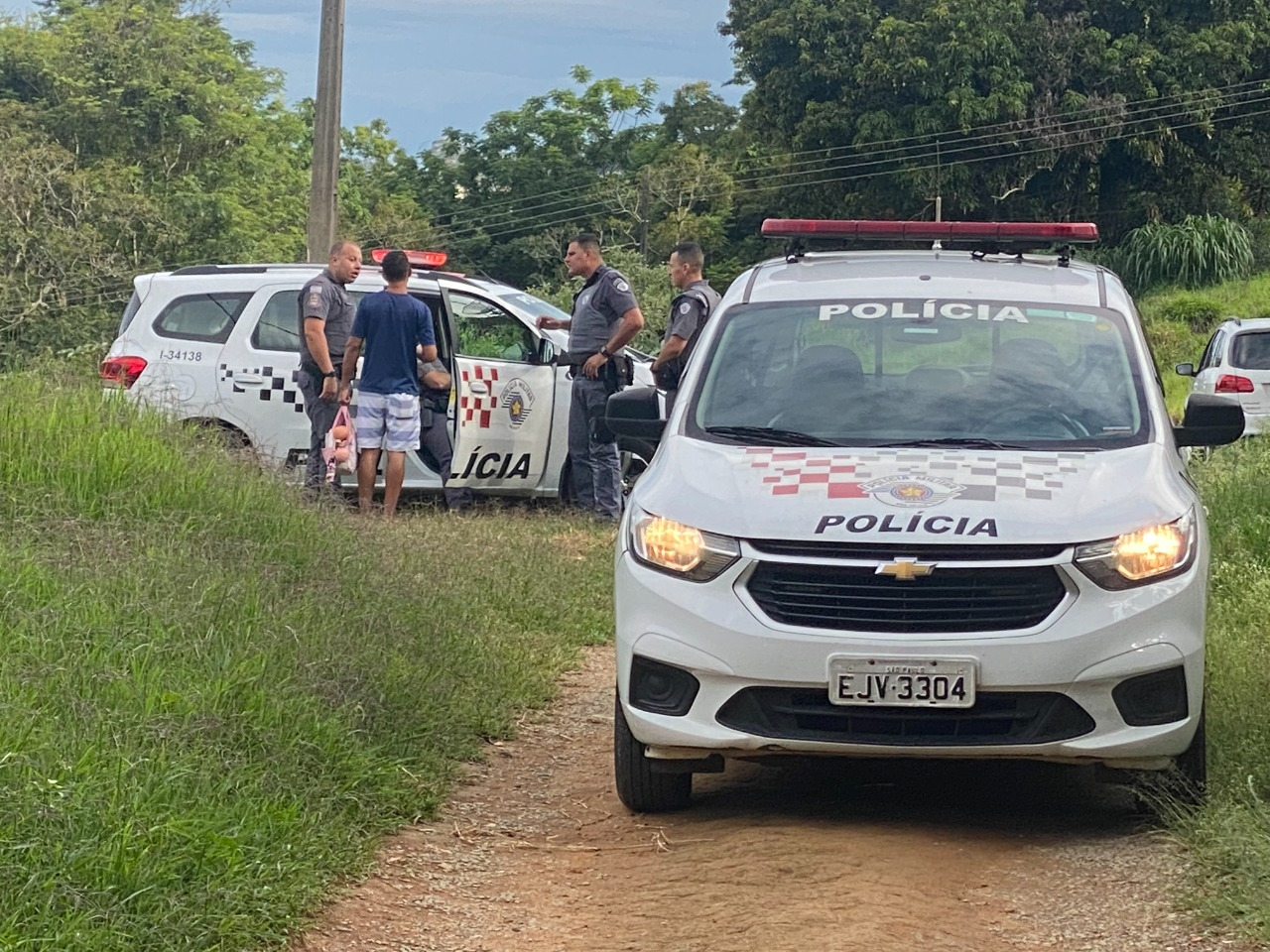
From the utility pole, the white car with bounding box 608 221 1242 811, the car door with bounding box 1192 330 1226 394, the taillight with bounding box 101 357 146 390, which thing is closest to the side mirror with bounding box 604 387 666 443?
the white car with bounding box 608 221 1242 811

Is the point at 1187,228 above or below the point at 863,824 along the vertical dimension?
above

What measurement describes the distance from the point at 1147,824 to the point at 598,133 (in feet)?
189

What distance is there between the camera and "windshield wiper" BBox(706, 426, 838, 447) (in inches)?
229

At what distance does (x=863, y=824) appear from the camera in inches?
220

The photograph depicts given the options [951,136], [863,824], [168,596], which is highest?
[951,136]

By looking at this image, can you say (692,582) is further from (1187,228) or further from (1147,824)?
(1187,228)

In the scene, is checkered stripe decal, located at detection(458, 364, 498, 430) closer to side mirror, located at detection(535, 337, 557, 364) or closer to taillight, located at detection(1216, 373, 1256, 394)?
side mirror, located at detection(535, 337, 557, 364)

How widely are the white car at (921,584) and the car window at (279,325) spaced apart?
717 centimetres

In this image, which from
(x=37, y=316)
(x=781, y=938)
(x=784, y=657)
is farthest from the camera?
(x=37, y=316)

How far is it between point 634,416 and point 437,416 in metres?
6.19

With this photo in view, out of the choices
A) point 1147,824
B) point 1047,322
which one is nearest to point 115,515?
point 1047,322

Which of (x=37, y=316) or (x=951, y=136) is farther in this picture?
(x=951, y=136)

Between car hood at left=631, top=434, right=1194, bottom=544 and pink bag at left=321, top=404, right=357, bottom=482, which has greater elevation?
car hood at left=631, top=434, right=1194, bottom=544

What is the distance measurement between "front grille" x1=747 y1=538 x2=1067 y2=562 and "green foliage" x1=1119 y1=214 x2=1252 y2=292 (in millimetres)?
37455
